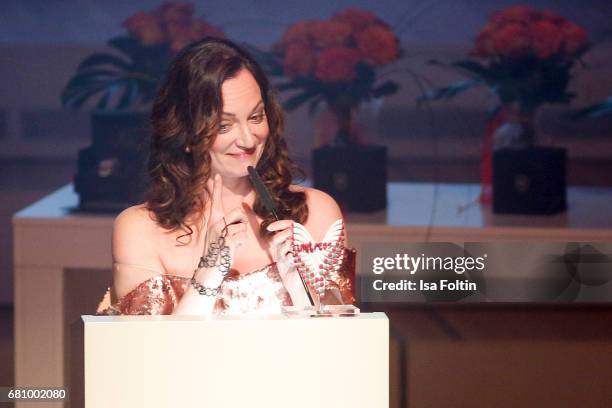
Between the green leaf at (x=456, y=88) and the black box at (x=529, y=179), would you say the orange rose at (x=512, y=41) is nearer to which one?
the green leaf at (x=456, y=88)

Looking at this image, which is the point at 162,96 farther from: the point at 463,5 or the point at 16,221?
the point at 463,5

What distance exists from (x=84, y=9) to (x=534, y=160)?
143cm

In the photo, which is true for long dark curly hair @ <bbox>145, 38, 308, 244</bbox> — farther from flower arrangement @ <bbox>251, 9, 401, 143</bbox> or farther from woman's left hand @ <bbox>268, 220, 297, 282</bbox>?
flower arrangement @ <bbox>251, 9, 401, 143</bbox>

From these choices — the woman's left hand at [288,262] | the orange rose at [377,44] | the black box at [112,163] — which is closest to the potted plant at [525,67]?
the orange rose at [377,44]

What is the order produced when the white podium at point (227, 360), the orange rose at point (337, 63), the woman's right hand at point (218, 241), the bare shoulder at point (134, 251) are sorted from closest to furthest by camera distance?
the white podium at point (227, 360) → the woman's right hand at point (218, 241) → the bare shoulder at point (134, 251) → the orange rose at point (337, 63)

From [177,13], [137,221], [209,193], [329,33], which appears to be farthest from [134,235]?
[177,13]

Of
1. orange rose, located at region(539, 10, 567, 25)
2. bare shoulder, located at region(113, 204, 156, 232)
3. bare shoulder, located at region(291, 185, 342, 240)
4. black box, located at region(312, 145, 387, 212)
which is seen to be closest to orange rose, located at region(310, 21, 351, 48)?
black box, located at region(312, 145, 387, 212)

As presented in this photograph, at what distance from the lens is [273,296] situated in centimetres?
182

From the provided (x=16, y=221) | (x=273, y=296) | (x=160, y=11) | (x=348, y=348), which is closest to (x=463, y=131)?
(x=160, y=11)

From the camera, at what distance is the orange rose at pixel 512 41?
2.65m

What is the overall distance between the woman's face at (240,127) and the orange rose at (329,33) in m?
0.90

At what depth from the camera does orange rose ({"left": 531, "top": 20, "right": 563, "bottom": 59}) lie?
2648mm

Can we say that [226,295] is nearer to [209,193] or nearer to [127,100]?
[209,193]

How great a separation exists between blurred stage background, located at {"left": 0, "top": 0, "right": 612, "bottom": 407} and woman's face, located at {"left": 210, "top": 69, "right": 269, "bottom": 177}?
1344 mm
